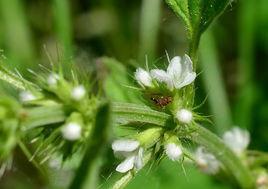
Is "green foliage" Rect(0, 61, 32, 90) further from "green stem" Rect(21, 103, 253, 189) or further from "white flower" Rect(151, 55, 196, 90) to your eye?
"white flower" Rect(151, 55, 196, 90)

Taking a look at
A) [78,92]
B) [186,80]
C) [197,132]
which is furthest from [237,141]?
[78,92]

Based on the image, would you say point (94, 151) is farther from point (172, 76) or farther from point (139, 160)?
point (172, 76)

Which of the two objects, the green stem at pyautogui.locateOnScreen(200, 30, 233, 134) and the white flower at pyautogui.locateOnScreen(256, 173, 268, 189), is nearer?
the white flower at pyautogui.locateOnScreen(256, 173, 268, 189)

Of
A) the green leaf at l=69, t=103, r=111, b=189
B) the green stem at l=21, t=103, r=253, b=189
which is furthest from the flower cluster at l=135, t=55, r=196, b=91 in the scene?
the green leaf at l=69, t=103, r=111, b=189

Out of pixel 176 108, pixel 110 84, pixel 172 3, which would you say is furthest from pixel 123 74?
pixel 176 108

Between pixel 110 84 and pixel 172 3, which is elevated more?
pixel 172 3

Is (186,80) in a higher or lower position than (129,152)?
higher

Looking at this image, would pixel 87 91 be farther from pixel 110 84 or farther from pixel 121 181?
pixel 110 84
